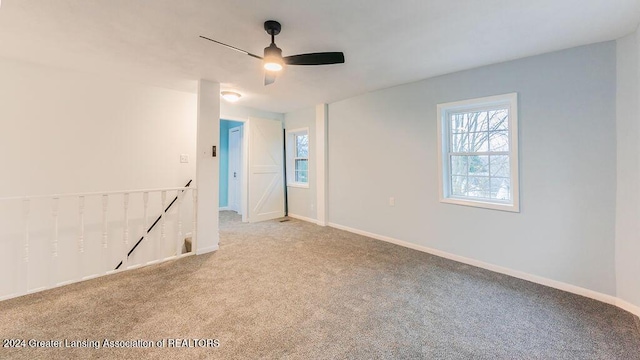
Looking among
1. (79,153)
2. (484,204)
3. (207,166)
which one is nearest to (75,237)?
(79,153)

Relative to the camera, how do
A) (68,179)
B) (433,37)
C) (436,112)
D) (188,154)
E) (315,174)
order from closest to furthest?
(433,37) < (68,179) < (436,112) < (188,154) < (315,174)

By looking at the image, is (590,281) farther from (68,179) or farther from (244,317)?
(68,179)

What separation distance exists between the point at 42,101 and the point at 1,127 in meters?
0.47

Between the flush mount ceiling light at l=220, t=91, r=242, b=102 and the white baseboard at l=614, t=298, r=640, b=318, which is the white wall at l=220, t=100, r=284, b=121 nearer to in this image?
the flush mount ceiling light at l=220, t=91, r=242, b=102

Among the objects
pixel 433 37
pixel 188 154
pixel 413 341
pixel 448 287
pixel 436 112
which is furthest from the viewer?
pixel 188 154

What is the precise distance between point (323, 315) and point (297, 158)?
13.5 ft

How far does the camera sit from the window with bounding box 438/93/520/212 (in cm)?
283

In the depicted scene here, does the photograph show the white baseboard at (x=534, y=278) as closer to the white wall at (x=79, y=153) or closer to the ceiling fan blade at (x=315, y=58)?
the ceiling fan blade at (x=315, y=58)

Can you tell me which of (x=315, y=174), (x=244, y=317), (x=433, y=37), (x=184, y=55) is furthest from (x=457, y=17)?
(x=315, y=174)

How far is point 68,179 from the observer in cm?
316

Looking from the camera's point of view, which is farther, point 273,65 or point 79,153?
point 79,153

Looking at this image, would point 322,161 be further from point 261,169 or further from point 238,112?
point 238,112

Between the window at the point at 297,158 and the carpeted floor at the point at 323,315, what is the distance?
9.49 feet

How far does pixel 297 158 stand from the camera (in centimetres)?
579
